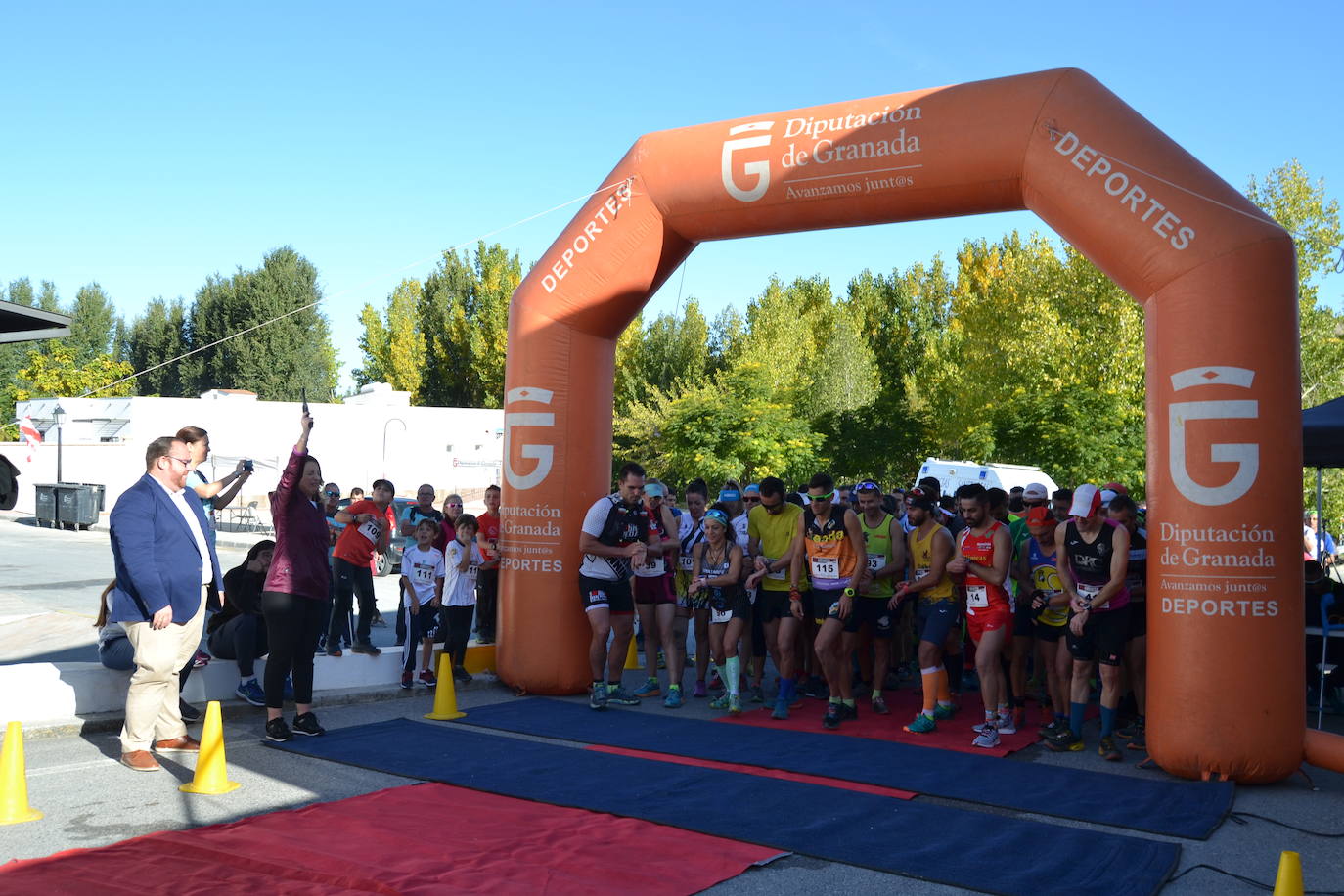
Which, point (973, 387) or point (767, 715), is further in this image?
point (973, 387)

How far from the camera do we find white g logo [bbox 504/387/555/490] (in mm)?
9031

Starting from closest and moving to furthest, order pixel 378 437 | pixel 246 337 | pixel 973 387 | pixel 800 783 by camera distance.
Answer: pixel 800 783, pixel 973 387, pixel 378 437, pixel 246 337

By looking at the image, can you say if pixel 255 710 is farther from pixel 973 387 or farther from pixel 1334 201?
pixel 973 387

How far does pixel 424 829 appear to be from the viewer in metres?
5.18

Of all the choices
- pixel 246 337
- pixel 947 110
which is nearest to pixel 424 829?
pixel 947 110

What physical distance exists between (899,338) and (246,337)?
3328 cm

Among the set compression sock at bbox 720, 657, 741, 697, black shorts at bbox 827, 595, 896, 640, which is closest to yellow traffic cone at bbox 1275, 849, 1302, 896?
black shorts at bbox 827, 595, 896, 640

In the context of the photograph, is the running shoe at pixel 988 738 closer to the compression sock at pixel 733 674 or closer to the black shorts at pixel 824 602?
the black shorts at pixel 824 602

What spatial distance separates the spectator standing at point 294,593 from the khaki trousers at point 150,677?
0.59m

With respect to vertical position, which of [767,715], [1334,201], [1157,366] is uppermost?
[1334,201]

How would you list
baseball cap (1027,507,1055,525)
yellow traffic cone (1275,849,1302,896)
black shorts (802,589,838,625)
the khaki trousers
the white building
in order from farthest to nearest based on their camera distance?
1. the white building
2. black shorts (802,589,838,625)
3. baseball cap (1027,507,1055,525)
4. the khaki trousers
5. yellow traffic cone (1275,849,1302,896)

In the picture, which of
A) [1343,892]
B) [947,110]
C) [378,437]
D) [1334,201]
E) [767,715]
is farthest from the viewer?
[378,437]

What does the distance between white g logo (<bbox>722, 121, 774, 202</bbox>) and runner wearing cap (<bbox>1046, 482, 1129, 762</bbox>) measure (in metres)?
3.36

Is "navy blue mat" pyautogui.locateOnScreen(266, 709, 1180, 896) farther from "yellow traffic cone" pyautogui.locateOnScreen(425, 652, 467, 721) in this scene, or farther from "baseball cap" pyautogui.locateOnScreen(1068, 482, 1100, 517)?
"baseball cap" pyautogui.locateOnScreen(1068, 482, 1100, 517)
